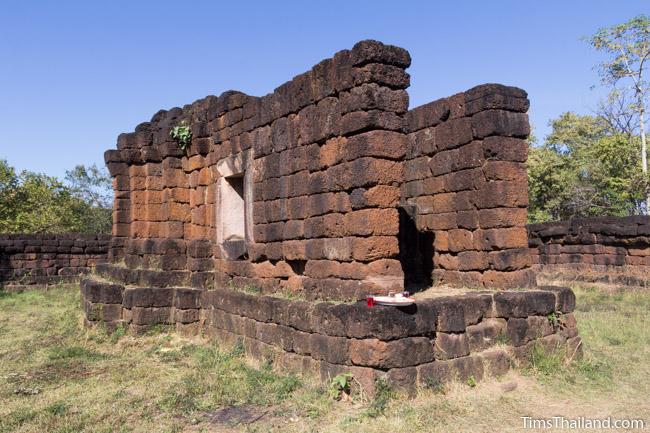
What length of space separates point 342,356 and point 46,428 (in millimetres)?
3084

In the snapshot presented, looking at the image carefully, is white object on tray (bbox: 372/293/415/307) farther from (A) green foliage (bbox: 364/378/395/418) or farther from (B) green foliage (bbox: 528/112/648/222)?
(B) green foliage (bbox: 528/112/648/222)

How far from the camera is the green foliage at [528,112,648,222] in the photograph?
27.6m

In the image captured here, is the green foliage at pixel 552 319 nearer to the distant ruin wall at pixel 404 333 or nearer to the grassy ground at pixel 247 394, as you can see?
the distant ruin wall at pixel 404 333

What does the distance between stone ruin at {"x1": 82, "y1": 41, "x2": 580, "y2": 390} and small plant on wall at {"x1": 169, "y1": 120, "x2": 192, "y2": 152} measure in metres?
0.12

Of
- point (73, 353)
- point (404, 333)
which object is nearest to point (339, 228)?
point (404, 333)

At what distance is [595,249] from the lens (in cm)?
1656

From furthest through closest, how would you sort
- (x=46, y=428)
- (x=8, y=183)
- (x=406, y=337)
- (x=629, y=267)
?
(x=8, y=183), (x=629, y=267), (x=406, y=337), (x=46, y=428)

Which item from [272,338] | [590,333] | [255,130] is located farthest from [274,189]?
[590,333]

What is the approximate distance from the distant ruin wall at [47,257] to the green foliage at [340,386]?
1723cm

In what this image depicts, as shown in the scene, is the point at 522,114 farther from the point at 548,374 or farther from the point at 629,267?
the point at 629,267

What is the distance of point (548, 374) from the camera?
7.32 m

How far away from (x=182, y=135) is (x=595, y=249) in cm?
1210

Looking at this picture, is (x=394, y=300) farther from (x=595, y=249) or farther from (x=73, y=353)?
(x=595, y=249)

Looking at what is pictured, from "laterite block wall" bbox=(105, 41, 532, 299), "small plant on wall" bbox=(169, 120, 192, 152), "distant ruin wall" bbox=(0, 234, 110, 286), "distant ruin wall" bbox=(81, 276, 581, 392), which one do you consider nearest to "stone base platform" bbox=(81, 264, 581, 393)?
"distant ruin wall" bbox=(81, 276, 581, 392)
